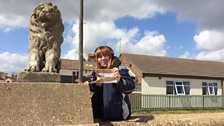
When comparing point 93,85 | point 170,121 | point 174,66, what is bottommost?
point 170,121

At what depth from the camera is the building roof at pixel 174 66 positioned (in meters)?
30.5

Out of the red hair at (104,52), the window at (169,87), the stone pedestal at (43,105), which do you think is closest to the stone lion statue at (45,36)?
the red hair at (104,52)

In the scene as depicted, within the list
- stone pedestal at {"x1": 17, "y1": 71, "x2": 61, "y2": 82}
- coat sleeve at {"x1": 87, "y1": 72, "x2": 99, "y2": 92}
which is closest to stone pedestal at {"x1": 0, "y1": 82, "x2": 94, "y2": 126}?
coat sleeve at {"x1": 87, "y1": 72, "x2": 99, "y2": 92}

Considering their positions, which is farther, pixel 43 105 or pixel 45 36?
pixel 45 36

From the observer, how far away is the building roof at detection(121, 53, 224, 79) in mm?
30453

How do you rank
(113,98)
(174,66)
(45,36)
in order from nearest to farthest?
(113,98), (45,36), (174,66)

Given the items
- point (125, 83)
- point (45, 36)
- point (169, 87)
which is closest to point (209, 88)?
point (169, 87)

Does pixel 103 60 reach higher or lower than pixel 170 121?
higher

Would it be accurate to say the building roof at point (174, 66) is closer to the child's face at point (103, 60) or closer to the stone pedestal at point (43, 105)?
the child's face at point (103, 60)

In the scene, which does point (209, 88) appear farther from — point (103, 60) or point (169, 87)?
point (103, 60)

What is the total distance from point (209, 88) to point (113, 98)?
3116 cm

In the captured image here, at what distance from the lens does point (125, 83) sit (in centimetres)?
325

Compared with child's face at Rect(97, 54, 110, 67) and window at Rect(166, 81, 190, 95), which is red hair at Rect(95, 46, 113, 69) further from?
window at Rect(166, 81, 190, 95)

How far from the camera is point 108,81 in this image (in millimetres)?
A: 3199
